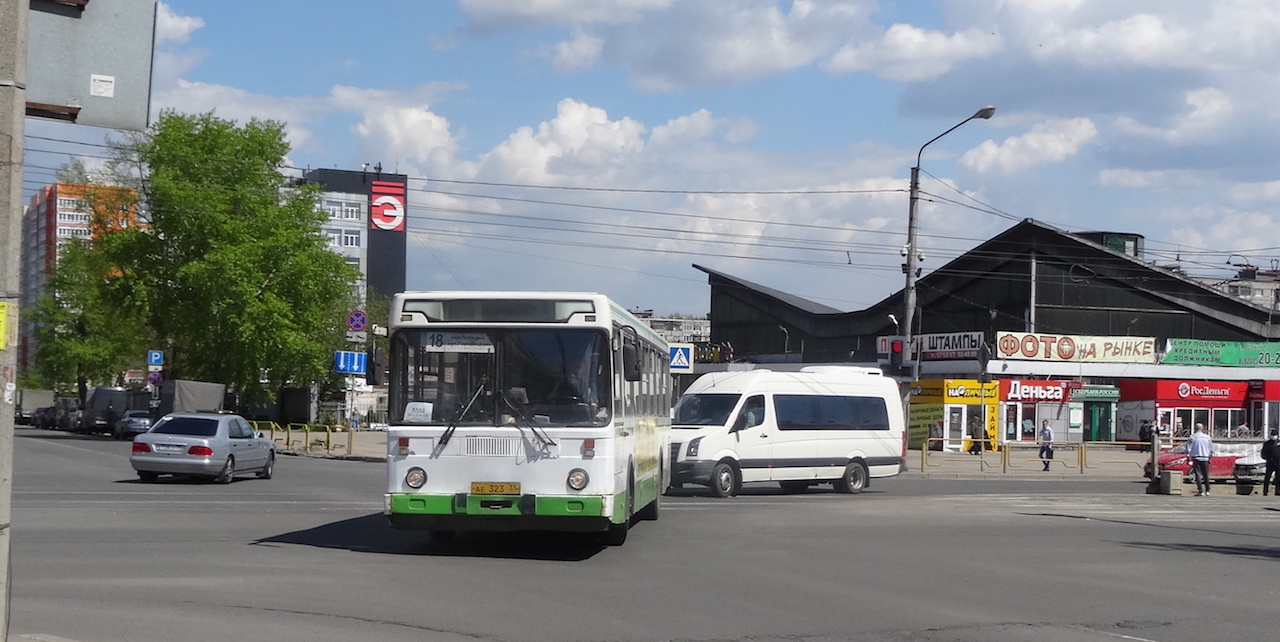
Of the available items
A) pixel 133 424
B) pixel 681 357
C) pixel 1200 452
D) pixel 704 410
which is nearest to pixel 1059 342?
pixel 681 357

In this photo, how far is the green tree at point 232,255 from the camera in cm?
5775

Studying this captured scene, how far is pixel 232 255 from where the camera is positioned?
188 feet

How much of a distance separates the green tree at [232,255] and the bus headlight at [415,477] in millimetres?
45649

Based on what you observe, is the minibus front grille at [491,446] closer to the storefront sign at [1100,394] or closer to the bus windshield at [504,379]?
the bus windshield at [504,379]

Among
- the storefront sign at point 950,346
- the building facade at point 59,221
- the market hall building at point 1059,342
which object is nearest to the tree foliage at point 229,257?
the building facade at point 59,221

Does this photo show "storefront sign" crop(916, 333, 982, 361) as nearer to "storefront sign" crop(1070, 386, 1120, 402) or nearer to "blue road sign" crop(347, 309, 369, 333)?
"storefront sign" crop(1070, 386, 1120, 402)

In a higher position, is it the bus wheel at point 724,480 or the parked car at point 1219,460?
the parked car at point 1219,460

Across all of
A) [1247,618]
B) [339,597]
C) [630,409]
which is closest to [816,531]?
[630,409]

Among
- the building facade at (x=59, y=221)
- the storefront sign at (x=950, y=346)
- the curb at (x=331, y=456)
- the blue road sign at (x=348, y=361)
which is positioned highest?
the building facade at (x=59, y=221)

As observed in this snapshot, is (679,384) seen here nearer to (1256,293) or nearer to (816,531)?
(816,531)

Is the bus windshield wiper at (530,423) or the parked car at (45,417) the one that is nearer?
the bus windshield wiper at (530,423)

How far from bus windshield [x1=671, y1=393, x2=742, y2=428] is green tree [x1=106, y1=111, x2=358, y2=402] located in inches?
1397

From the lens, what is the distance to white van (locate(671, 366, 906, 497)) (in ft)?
83.0

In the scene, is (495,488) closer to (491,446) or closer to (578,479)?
(491,446)
